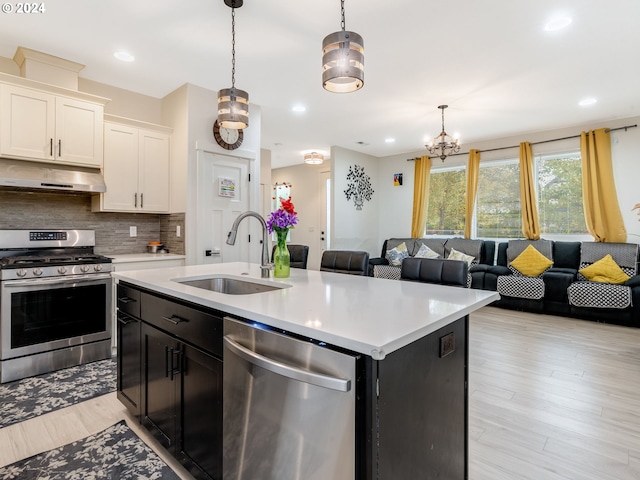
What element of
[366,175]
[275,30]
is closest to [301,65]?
[275,30]

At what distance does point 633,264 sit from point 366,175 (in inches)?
180

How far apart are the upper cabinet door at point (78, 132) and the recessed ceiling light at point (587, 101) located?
18.2ft

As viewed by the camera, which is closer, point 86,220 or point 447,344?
point 447,344

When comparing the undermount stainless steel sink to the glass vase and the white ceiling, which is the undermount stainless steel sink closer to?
the glass vase

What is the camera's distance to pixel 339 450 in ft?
A: 3.19

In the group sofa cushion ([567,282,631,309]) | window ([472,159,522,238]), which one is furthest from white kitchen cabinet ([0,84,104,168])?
window ([472,159,522,238])

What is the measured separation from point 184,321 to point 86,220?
284 centimetres

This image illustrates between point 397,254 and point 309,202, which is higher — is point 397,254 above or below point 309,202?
below

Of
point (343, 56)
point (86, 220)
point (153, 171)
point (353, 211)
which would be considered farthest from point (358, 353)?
point (353, 211)

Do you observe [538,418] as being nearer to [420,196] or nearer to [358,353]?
[358,353]

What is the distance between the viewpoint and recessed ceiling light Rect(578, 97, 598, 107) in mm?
4293

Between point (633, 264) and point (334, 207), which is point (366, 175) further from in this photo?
point (633, 264)

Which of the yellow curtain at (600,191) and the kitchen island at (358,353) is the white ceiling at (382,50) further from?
the kitchen island at (358,353)

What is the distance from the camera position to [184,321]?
156 centimetres
